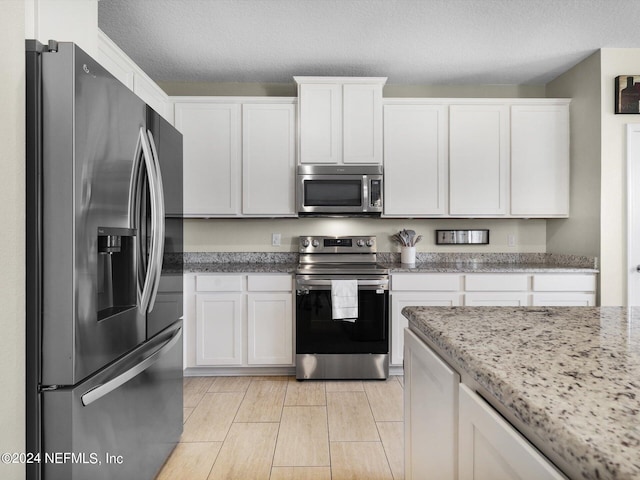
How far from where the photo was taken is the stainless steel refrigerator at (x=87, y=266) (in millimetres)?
1092

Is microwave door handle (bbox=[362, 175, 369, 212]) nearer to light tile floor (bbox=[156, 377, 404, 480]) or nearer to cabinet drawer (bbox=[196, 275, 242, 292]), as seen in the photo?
cabinet drawer (bbox=[196, 275, 242, 292])

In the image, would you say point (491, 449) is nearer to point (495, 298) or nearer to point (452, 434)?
point (452, 434)

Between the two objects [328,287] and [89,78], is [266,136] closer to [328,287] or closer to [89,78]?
[328,287]

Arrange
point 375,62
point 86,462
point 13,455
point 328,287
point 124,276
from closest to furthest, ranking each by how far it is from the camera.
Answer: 1. point 13,455
2. point 86,462
3. point 124,276
4. point 328,287
5. point 375,62

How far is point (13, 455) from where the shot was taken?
103cm

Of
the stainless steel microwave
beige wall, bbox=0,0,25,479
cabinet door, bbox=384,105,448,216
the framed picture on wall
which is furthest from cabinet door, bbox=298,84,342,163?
beige wall, bbox=0,0,25,479

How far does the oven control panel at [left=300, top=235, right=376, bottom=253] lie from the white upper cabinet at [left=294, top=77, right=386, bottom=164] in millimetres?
710

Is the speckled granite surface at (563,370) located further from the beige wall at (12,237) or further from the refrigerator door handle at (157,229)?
the beige wall at (12,237)

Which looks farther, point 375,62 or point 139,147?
point 375,62

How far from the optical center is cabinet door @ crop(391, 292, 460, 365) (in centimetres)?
303

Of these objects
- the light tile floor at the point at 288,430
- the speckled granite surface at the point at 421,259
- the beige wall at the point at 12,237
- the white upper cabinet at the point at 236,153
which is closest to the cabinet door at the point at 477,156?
the speckled granite surface at the point at 421,259

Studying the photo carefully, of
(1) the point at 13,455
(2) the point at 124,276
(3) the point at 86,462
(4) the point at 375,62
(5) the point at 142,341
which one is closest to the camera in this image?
(1) the point at 13,455

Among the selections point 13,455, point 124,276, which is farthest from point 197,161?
point 13,455

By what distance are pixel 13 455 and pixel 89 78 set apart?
→ 1.10 metres
